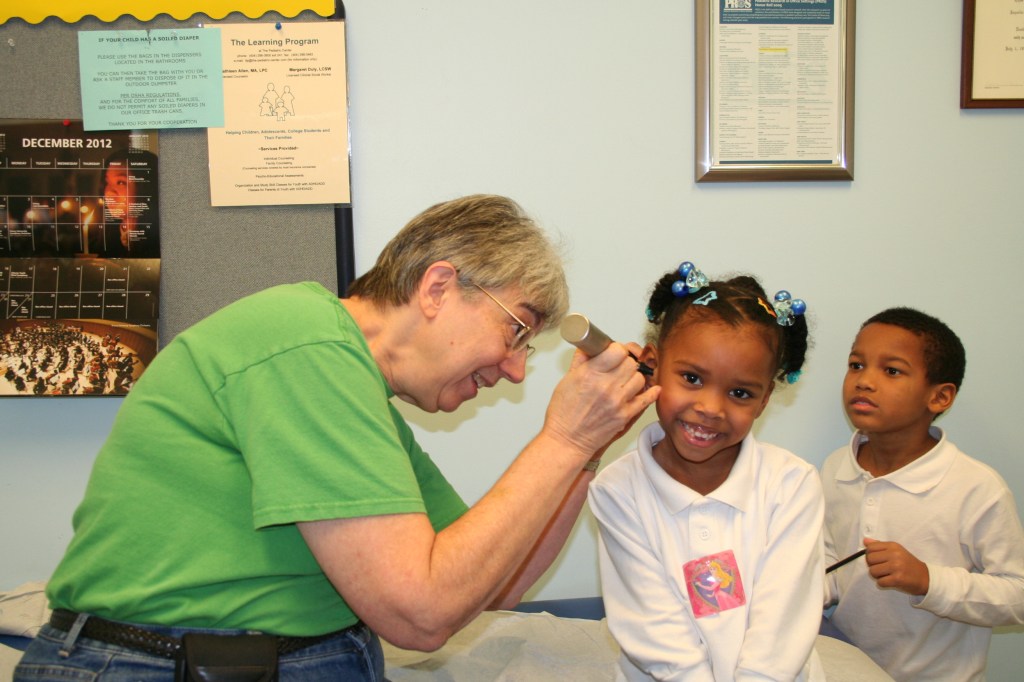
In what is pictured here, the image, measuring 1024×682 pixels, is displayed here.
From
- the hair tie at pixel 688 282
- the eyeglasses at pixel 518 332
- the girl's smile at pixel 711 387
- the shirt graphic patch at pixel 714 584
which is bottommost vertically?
the shirt graphic patch at pixel 714 584

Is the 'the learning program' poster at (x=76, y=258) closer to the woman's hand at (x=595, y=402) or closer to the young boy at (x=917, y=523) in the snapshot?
the woman's hand at (x=595, y=402)

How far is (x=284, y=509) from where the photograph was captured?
34.7 inches

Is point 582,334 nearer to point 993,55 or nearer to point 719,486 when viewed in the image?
point 719,486

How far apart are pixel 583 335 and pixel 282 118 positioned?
3.27 ft

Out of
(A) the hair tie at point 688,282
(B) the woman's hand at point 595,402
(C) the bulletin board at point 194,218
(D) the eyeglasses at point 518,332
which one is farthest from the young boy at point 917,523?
(C) the bulletin board at point 194,218

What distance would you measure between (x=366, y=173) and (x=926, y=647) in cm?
153

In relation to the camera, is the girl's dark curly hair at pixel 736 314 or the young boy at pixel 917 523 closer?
the girl's dark curly hair at pixel 736 314

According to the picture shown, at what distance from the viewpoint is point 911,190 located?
190 cm

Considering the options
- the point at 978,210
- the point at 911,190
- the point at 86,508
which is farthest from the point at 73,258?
the point at 978,210

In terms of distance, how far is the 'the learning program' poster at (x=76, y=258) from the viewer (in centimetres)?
173

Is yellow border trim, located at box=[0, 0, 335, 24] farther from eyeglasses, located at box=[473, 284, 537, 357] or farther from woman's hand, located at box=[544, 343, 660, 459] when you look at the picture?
woman's hand, located at box=[544, 343, 660, 459]

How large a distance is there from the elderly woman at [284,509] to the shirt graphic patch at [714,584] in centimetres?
27

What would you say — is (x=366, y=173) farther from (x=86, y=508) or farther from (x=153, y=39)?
(x=86, y=508)

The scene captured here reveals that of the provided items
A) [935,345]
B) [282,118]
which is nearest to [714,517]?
[935,345]
